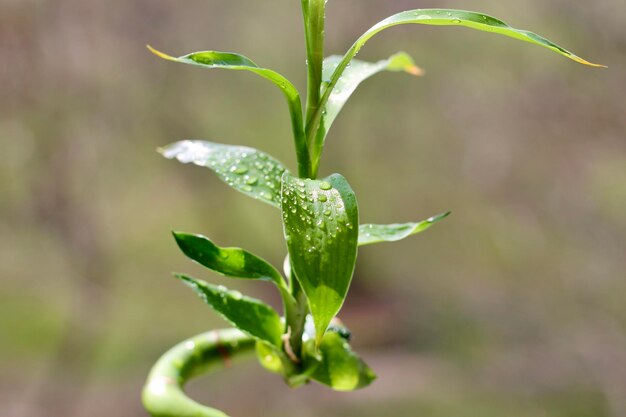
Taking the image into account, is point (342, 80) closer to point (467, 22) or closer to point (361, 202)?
point (467, 22)

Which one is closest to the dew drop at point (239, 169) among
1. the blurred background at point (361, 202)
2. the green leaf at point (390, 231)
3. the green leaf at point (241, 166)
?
the green leaf at point (241, 166)

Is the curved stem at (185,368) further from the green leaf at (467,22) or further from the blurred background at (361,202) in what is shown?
the blurred background at (361,202)

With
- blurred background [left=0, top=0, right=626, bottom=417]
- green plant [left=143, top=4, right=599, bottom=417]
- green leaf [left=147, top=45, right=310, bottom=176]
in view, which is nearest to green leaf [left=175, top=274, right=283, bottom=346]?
green plant [left=143, top=4, right=599, bottom=417]

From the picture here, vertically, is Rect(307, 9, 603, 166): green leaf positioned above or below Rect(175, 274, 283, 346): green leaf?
above

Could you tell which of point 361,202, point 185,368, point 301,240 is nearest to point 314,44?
point 301,240

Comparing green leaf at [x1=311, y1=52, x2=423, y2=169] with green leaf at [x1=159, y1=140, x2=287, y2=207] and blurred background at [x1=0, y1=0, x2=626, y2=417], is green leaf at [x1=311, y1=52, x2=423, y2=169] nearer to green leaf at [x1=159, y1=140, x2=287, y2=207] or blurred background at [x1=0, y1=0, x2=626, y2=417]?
green leaf at [x1=159, y1=140, x2=287, y2=207]

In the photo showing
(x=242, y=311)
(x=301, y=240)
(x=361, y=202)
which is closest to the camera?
(x=301, y=240)

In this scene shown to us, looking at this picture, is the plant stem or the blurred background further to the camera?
the blurred background
